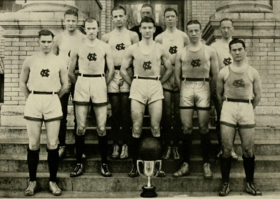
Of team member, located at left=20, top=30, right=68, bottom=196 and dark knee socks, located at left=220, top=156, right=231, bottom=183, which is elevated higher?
team member, located at left=20, top=30, right=68, bottom=196

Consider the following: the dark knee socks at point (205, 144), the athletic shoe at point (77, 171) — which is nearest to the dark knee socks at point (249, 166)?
the dark knee socks at point (205, 144)

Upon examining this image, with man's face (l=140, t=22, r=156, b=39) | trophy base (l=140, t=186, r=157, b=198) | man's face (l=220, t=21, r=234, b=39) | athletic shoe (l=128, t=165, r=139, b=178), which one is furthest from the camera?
man's face (l=220, t=21, r=234, b=39)

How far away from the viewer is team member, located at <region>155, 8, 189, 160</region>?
5.89 meters

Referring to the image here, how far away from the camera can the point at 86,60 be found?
18.1 feet

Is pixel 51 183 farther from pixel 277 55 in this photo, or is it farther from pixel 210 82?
pixel 277 55

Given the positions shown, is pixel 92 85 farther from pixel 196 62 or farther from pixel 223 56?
pixel 223 56

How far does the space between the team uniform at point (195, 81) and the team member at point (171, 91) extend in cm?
38

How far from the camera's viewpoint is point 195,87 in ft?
18.1

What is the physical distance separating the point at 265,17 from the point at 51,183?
5.59 m

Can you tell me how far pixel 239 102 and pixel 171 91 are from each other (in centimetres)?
119

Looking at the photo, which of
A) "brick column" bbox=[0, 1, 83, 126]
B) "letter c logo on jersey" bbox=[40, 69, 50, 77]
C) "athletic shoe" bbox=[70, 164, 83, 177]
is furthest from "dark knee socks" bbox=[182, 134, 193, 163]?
"brick column" bbox=[0, 1, 83, 126]

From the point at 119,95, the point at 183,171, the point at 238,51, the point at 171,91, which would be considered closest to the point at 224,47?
the point at 238,51

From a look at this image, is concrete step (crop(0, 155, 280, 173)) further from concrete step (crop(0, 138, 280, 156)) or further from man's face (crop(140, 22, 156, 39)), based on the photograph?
man's face (crop(140, 22, 156, 39))

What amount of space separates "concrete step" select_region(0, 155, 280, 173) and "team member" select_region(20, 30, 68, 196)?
681 millimetres
